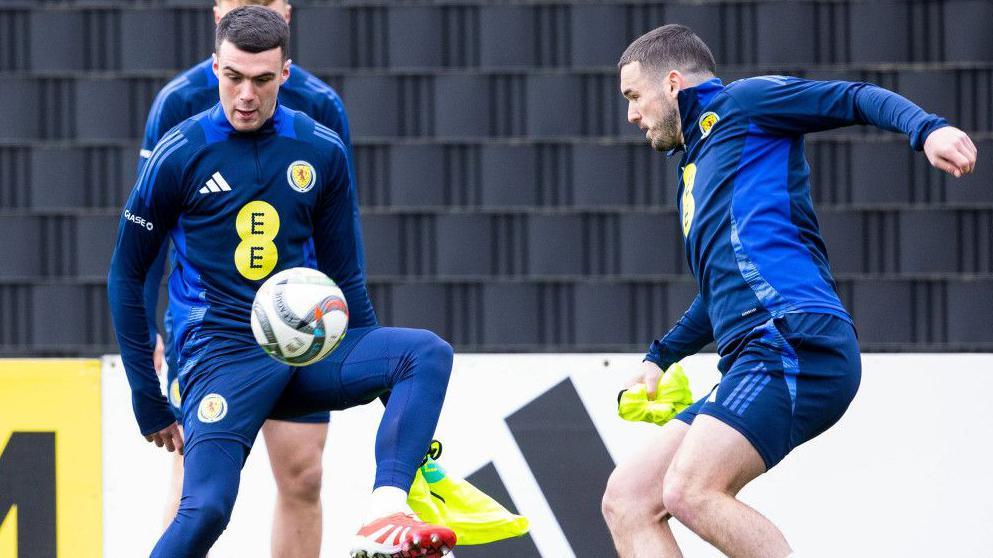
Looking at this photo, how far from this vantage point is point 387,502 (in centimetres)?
431

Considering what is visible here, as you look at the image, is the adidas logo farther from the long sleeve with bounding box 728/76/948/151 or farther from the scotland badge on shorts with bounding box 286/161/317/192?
the long sleeve with bounding box 728/76/948/151

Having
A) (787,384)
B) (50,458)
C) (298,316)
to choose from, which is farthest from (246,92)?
(50,458)

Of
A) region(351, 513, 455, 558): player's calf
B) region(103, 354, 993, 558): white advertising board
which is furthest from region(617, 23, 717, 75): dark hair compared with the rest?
region(103, 354, 993, 558): white advertising board

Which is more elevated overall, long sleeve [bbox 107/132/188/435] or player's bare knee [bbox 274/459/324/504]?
long sleeve [bbox 107/132/188/435]

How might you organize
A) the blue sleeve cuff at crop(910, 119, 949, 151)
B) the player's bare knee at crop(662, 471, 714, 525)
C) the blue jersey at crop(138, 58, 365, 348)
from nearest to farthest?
1. the blue sleeve cuff at crop(910, 119, 949, 151)
2. the player's bare knee at crop(662, 471, 714, 525)
3. the blue jersey at crop(138, 58, 365, 348)

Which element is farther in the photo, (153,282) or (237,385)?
(153,282)

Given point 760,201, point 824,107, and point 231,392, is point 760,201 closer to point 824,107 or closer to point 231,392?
point 824,107

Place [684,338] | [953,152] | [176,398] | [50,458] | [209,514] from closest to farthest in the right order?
[953,152], [209,514], [684,338], [176,398], [50,458]

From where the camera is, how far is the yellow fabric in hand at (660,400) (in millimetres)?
4988

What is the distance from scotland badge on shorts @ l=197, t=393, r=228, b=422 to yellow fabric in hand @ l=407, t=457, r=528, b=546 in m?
0.68

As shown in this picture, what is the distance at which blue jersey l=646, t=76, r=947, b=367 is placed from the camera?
4.38 meters

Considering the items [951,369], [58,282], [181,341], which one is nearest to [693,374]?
[951,369]

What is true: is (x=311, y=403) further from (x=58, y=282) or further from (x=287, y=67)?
(x=58, y=282)

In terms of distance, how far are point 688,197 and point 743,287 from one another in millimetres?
355
